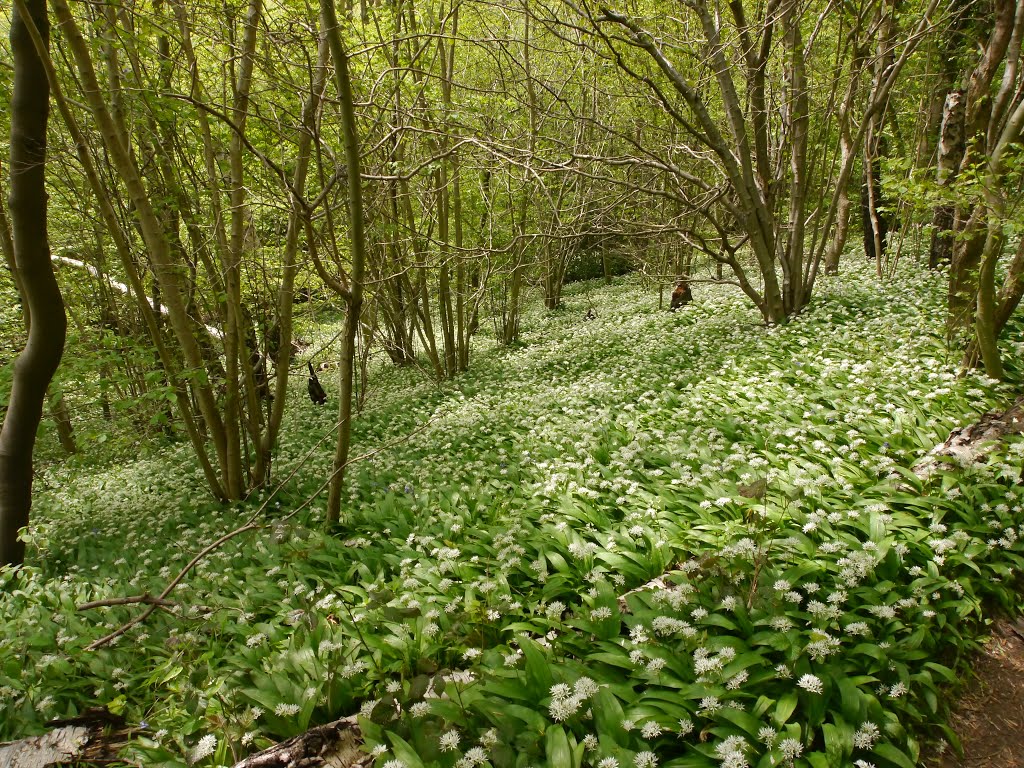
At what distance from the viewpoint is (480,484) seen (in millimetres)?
4879

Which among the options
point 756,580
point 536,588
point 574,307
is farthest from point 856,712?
point 574,307

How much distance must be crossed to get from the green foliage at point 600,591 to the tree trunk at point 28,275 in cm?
72

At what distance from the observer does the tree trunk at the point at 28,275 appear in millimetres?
3934

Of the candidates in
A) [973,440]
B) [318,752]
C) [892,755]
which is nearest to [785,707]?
[892,755]

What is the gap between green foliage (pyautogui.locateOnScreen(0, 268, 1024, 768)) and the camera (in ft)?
7.24

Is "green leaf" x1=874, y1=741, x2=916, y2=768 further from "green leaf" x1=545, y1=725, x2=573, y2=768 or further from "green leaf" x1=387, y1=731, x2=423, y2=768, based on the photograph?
"green leaf" x1=387, y1=731, x2=423, y2=768

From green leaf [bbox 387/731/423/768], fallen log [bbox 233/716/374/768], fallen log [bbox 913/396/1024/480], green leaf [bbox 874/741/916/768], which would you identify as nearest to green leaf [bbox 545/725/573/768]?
green leaf [bbox 387/731/423/768]

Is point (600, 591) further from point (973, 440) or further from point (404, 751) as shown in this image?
point (973, 440)

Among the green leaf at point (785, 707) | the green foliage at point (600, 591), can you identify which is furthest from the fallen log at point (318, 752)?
the green leaf at point (785, 707)

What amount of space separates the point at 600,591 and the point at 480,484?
2.13 metres

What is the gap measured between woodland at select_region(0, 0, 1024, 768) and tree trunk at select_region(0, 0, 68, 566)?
0.02m

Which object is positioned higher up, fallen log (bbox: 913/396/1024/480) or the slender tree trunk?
the slender tree trunk

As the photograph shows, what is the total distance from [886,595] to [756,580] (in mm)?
758

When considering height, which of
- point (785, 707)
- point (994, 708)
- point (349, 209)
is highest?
point (349, 209)
